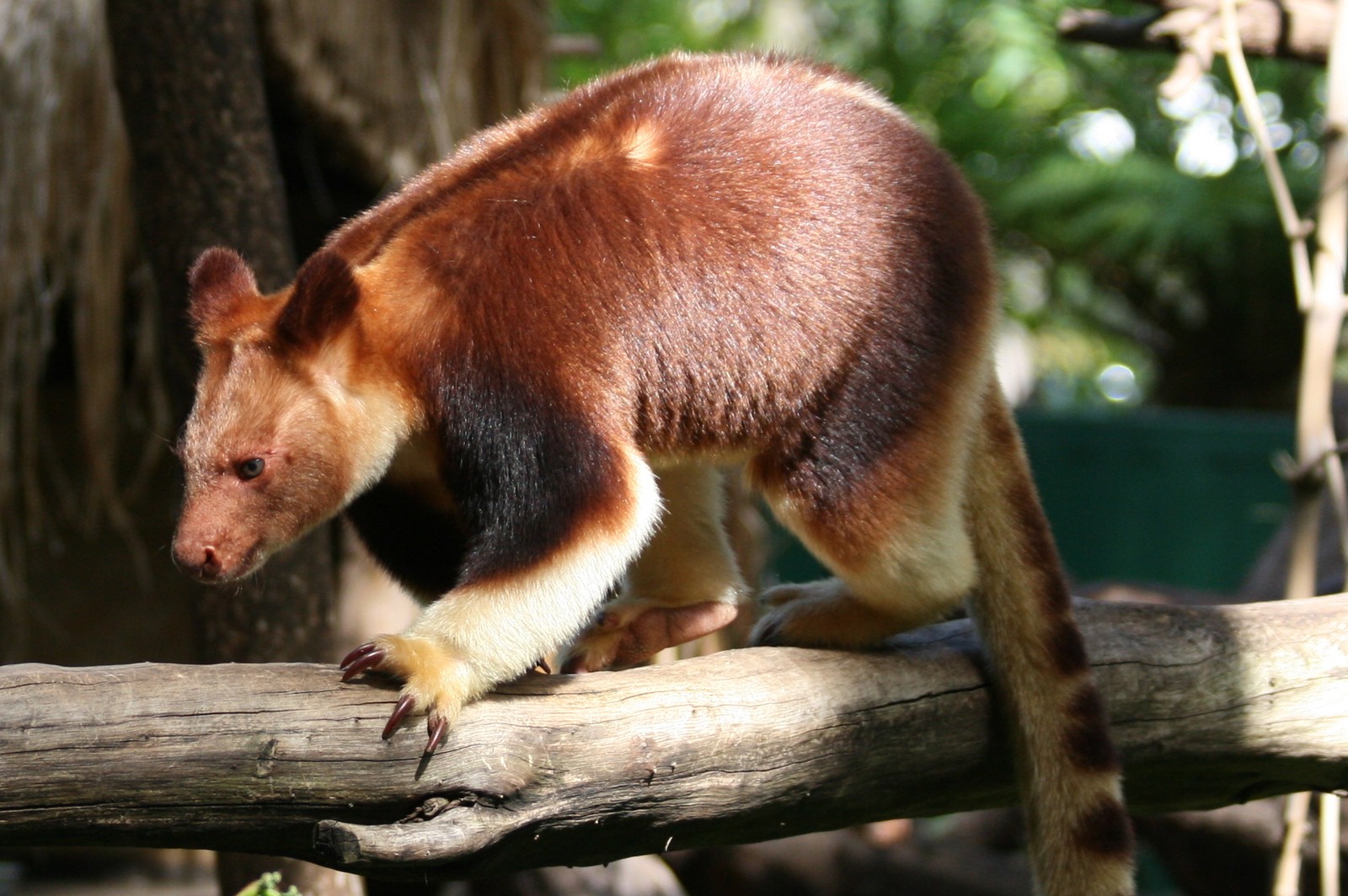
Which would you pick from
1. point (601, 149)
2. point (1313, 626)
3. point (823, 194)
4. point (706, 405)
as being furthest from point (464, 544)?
point (1313, 626)

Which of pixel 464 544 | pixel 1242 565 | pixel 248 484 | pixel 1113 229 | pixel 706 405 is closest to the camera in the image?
pixel 248 484

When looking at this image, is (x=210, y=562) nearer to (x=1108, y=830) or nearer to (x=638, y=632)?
(x=638, y=632)

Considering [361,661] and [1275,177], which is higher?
[1275,177]

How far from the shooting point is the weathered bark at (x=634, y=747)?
6.75 feet

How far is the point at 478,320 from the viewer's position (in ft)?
8.04

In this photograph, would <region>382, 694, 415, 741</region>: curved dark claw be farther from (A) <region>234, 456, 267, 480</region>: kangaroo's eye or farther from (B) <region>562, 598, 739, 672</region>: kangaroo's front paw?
(B) <region>562, 598, 739, 672</region>: kangaroo's front paw

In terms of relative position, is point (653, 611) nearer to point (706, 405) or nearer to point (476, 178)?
Answer: point (706, 405)

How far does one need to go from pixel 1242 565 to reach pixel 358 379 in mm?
7557

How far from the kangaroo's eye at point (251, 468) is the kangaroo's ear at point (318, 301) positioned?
0.23m

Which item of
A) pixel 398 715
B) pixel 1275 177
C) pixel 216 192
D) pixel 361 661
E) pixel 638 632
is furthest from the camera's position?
pixel 1275 177

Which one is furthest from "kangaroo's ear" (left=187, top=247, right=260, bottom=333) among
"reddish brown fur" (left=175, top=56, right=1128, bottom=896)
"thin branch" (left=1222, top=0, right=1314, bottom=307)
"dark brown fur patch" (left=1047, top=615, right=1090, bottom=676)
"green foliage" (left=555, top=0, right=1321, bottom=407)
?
"green foliage" (left=555, top=0, right=1321, bottom=407)

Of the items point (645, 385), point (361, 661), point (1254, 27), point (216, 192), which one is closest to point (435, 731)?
point (361, 661)

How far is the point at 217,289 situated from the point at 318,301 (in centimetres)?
31

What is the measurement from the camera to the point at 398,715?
7.07ft
